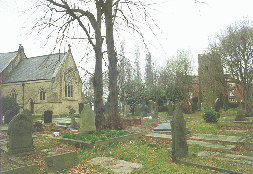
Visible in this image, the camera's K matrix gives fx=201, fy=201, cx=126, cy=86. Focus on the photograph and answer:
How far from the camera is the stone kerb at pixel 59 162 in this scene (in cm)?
486

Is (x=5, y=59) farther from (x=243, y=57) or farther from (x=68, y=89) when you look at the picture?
(x=243, y=57)

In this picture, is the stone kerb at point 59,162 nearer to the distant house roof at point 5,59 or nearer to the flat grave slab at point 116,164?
the flat grave slab at point 116,164

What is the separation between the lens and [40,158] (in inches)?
244

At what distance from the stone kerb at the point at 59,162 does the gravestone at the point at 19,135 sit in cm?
223

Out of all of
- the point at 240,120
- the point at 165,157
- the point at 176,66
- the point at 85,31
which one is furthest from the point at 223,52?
the point at 165,157

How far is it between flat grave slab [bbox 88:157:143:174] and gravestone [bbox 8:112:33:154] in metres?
2.53

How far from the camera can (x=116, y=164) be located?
209 inches

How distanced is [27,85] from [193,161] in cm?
3256

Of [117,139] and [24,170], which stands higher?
[24,170]

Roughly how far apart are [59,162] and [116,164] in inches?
57.0

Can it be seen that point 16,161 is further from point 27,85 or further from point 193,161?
point 27,85

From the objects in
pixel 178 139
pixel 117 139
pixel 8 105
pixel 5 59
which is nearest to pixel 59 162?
pixel 178 139

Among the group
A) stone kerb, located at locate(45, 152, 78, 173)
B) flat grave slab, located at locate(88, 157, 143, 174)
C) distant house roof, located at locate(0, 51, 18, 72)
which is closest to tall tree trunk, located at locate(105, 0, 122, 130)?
flat grave slab, located at locate(88, 157, 143, 174)

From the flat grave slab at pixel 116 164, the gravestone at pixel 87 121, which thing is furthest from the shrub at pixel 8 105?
the flat grave slab at pixel 116 164
